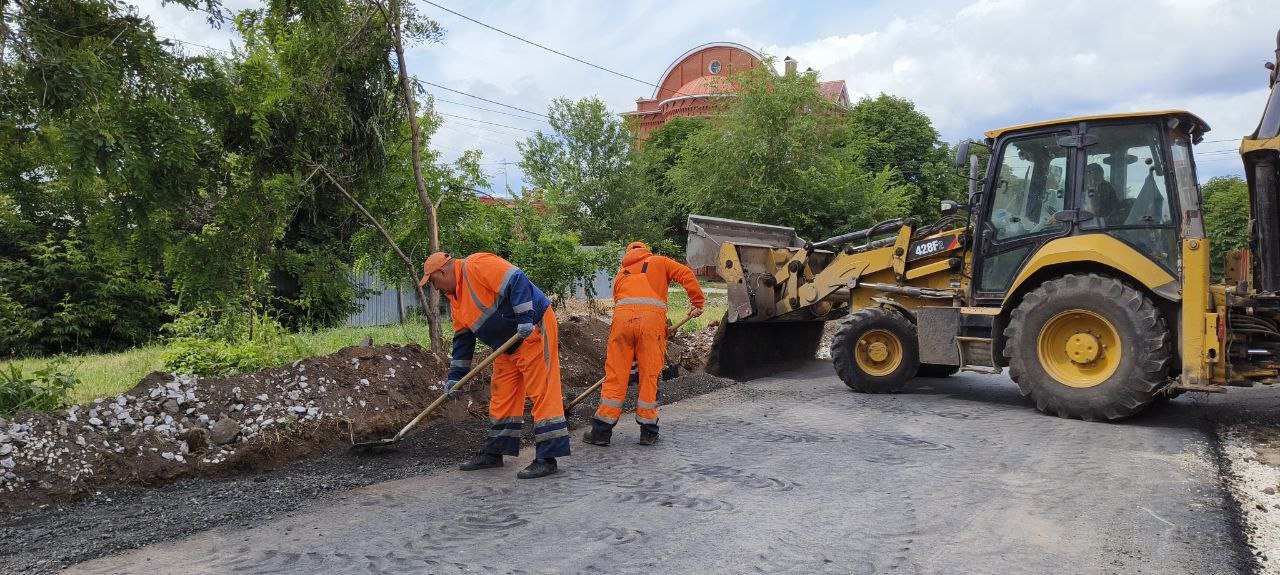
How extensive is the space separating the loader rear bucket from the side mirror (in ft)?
9.95

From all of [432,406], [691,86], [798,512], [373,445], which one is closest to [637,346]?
[432,406]

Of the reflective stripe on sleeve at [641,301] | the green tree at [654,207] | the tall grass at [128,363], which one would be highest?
the green tree at [654,207]

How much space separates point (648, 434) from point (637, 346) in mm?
681

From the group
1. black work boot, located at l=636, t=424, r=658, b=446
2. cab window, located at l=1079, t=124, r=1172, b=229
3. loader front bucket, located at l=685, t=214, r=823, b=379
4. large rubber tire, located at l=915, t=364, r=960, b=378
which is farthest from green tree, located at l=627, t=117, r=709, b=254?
black work boot, located at l=636, t=424, r=658, b=446

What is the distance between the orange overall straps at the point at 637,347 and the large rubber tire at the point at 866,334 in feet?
9.57

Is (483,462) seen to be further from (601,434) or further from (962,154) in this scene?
(962,154)

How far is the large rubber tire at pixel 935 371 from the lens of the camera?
9594 mm

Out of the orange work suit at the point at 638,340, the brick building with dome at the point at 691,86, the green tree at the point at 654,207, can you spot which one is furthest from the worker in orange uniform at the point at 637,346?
the brick building with dome at the point at 691,86

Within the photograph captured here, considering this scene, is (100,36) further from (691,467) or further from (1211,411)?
(1211,411)

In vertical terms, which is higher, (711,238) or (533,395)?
(711,238)

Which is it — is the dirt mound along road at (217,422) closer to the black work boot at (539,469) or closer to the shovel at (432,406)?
the shovel at (432,406)

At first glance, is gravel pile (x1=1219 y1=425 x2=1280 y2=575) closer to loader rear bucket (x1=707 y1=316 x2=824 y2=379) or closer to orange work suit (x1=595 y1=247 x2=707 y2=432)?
orange work suit (x1=595 y1=247 x2=707 y2=432)

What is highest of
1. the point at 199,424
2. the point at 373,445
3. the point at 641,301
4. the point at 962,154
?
the point at 962,154

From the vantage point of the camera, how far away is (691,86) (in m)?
44.4
